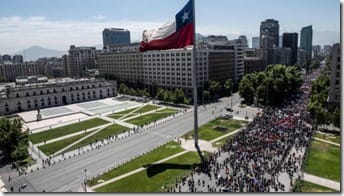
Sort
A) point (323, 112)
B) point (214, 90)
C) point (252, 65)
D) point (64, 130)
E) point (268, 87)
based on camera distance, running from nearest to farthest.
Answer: point (323, 112) < point (64, 130) < point (268, 87) < point (214, 90) < point (252, 65)

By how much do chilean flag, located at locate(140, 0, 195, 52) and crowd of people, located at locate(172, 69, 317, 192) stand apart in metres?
20.2

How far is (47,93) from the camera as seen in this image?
107 m

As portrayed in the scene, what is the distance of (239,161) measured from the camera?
4697 centimetres

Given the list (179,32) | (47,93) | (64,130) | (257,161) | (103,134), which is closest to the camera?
(179,32)

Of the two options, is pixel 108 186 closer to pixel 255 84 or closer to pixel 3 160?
pixel 3 160

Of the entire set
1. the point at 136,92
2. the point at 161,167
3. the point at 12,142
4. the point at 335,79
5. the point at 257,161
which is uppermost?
the point at 335,79

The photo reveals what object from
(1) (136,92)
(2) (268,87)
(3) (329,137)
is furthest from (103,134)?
(2) (268,87)

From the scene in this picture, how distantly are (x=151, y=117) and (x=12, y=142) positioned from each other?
38.2m

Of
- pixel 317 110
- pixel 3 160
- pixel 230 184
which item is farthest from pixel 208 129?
pixel 3 160

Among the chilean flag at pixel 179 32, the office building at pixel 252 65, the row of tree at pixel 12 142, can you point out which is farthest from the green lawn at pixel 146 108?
the office building at pixel 252 65

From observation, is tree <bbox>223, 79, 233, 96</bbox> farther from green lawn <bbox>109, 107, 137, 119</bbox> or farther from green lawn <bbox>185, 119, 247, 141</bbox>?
green lawn <bbox>109, 107, 137, 119</bbox>

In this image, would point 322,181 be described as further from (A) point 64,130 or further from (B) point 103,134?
(A) point 64,130

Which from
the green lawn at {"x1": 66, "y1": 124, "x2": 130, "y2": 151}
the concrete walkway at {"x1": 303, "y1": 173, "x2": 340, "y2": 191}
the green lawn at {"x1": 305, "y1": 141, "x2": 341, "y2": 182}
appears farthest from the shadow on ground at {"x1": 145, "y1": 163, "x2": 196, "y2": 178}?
the green lawn at {"x1": 66, "y1": 124, "x2": 130, "y2": 151}

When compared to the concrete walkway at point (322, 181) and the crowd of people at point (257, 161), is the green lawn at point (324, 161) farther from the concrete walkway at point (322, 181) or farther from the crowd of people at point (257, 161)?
the crowd of people at point (257, 161)
